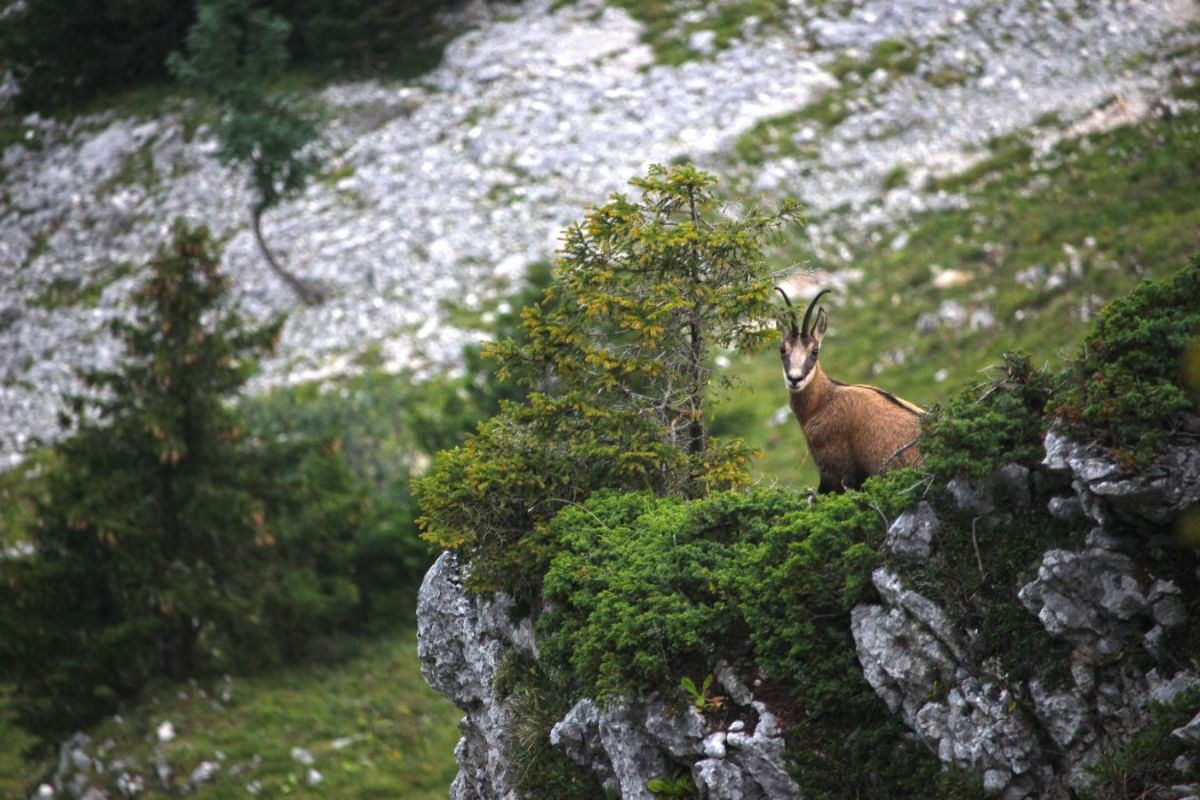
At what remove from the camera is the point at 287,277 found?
4750 centimetres

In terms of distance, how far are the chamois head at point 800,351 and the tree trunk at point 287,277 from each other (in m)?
36.3

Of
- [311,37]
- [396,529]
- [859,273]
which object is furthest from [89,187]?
[859,273]

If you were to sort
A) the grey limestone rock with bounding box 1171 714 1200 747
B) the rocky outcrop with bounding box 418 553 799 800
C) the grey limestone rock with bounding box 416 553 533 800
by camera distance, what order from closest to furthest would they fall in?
1. the grey limestone rock with bounding box 1171 714 1200 747
2. the rocky outcrop with bounding box 418 553 799 800
3. the grey limestone rock with bounding box 416 553 533 800

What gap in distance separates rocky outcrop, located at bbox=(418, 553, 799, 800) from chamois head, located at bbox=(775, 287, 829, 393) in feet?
12.0

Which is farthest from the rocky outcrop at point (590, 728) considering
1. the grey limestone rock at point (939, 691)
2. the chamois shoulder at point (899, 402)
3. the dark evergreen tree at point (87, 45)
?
the dark evergreen tree at point (87, 45)

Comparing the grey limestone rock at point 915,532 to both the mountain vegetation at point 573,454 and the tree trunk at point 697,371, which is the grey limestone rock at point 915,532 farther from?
the tree trunk at point 697,371

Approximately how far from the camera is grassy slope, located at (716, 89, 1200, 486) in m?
31.5

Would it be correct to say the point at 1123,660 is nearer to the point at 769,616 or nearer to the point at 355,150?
the point at 769,616

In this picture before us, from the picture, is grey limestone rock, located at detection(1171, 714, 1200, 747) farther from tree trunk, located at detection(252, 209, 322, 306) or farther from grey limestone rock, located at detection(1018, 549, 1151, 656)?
tree trunk, located at detection(252, 209, 322, 306)

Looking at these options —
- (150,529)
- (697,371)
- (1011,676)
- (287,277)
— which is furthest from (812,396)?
(287,277)

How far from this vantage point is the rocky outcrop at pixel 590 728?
32.1 feet

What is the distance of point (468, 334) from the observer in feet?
139

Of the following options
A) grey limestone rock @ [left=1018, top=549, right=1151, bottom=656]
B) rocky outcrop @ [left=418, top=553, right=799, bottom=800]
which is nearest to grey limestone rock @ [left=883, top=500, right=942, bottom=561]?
grey limestone rock @ [left=1018, top=549, right=1151, bottom=656]

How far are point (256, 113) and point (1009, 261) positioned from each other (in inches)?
1213
